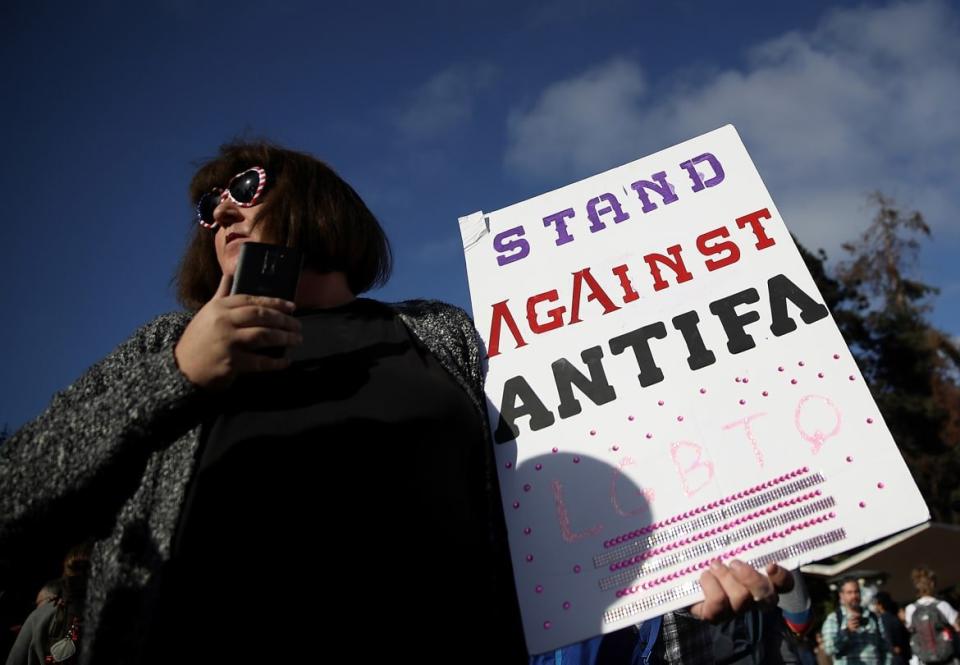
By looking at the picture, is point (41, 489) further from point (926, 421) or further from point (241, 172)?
point (926, 421)

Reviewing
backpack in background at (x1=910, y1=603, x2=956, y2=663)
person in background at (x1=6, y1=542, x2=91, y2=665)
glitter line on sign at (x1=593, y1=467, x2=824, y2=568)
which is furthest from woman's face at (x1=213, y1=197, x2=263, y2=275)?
backpack in background at (x1=910, y1=603, x2=956, y2=663)

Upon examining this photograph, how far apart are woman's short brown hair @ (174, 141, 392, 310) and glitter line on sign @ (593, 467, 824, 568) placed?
903 millimetres

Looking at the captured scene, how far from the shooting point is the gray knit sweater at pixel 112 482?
970mm

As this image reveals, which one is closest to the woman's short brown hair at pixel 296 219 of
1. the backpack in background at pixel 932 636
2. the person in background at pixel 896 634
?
the backpack in background at pixel 932 636

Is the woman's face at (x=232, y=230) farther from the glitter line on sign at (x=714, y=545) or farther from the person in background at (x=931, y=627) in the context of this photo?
the person in background at (x=931, y=627)

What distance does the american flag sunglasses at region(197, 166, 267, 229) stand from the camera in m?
1.47

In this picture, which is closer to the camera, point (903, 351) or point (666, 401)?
point (666, 401)

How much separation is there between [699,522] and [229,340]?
95 centimetres

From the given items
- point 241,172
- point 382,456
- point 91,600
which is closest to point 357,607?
point 382,456

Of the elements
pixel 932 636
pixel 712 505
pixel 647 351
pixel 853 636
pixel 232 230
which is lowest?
pixel 932 636

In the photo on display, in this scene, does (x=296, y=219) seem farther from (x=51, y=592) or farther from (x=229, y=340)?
(x=51, y=592)

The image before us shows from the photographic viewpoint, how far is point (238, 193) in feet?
4.85

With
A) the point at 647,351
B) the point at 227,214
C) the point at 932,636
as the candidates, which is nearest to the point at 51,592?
the point at 227,214

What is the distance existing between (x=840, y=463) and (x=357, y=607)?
952mm
